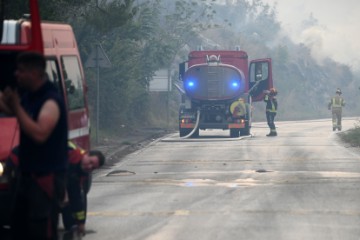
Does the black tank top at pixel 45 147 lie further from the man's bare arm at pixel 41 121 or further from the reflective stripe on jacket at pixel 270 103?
the reflective stripe on jacket at pixel 270 103

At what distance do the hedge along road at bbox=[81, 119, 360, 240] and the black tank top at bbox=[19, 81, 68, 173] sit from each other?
3336 mm

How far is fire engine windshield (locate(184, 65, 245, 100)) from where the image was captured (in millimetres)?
34188

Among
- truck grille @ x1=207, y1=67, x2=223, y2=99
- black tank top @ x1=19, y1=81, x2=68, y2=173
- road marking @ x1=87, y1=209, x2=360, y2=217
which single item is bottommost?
road marking @ x1=87, y1=209, x2=360, y2=217

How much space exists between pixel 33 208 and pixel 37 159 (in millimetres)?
373

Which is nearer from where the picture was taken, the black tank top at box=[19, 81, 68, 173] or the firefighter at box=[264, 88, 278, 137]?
the black tank top at box=[19, 81, 68, 173]

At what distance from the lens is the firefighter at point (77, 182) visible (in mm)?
9102

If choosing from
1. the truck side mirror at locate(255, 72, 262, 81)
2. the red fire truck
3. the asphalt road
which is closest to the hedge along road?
the asphalt road

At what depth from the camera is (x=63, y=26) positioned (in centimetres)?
1246

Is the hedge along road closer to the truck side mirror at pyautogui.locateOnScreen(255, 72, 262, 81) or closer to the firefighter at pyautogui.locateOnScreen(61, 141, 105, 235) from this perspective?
the firefighter at pyautogui.locateOnScreen(61, 141, 105, 235)

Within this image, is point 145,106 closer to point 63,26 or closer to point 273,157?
point 273,157

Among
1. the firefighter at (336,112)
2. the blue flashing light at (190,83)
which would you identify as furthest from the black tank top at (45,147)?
the firefighter at (336,112)

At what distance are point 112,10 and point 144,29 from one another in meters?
11.2

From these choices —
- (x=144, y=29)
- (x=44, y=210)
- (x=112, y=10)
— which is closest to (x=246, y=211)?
(x=44, y=210)

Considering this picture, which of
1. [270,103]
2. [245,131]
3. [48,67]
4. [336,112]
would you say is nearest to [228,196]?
[48,67]
